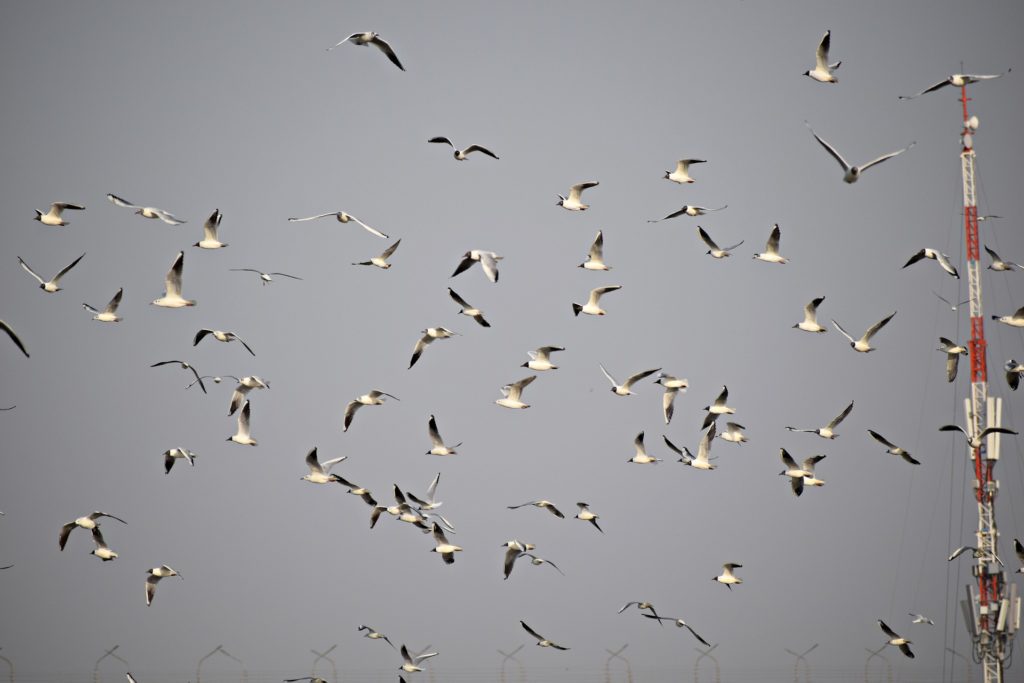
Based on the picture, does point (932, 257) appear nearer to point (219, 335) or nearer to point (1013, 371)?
point (1013, 371)

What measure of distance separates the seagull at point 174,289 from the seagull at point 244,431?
17.8 feet

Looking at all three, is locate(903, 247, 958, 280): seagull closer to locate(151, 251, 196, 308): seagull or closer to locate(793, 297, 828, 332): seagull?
locate(793, 297, 828, 332): seagull

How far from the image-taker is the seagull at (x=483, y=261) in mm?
42000

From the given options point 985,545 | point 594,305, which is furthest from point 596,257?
point 985,545

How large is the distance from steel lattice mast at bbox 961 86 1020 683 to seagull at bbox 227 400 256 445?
4032 cm

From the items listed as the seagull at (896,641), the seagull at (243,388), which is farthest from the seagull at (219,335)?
the seagull at (896,641)

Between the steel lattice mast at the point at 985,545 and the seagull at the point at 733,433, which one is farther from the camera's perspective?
the steel lattice mast at the point at 985,545

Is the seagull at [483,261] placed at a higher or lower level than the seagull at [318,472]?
higher

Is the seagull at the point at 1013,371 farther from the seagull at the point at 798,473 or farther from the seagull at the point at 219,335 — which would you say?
the seagull at the point at 219,335

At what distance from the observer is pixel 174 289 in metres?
46.2

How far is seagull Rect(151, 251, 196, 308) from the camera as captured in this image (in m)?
45.5

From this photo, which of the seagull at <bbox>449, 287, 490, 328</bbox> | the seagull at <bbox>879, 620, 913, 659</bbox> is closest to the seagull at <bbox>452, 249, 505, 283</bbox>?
the seagull at <bbox>449, 287, 490, 328</bbox>

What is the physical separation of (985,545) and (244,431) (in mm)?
43427

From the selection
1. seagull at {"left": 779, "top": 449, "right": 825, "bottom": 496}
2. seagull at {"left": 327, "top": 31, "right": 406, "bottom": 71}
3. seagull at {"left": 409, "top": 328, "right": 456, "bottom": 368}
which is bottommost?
seagull at {"left": 779, "top": 449, "right": 825, "bottom": 496}
